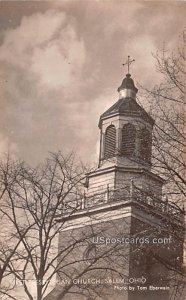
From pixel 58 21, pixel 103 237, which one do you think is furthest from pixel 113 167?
pixel 58 21

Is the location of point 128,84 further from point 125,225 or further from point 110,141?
point 110,141

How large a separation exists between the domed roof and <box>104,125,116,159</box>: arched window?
294cm

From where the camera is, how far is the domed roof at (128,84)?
8219 mm

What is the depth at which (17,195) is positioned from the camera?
9.88 m

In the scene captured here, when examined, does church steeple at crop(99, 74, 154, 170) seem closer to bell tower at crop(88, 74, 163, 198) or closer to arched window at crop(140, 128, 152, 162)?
bell tower at crop(88, 74, 163, 198)

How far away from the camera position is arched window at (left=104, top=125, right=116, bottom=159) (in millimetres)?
12000

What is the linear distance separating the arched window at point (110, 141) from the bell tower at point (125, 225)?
2 cm

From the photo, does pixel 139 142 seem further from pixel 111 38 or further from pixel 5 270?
pixel 5 270

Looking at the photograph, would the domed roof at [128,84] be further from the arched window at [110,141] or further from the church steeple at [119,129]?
the arched window at [110,141]

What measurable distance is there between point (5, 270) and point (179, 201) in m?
Answer: 3.35

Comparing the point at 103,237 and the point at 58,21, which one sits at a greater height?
the point at 58,21

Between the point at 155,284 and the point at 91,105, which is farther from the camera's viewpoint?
the point at 91,105

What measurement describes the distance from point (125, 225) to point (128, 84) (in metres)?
2.47

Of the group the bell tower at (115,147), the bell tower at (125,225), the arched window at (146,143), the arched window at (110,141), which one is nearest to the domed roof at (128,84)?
the bell tower at (125,225)
